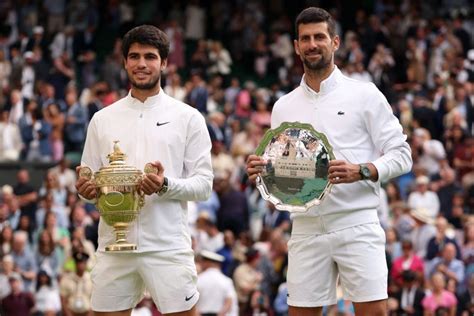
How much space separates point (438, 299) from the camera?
18.8 meters

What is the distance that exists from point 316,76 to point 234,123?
15626 millimetres

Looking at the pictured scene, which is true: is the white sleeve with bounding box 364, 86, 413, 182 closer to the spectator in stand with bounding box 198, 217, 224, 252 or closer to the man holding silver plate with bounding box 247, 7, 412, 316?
the man holding silver plate with bounding box 247, 7, 412, 316

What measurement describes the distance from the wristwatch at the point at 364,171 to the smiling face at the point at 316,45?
0.70m

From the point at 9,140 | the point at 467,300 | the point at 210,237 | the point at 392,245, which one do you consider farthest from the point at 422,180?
the point at 9,140

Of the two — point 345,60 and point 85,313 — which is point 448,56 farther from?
point 85,313

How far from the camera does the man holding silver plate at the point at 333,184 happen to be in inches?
378

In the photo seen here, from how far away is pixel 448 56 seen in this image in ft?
94.1

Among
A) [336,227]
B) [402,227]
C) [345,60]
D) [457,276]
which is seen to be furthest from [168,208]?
[345,60]

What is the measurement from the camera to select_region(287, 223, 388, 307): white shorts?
9641mm

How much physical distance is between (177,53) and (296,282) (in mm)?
21322

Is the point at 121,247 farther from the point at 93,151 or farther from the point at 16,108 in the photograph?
the point at 16,108

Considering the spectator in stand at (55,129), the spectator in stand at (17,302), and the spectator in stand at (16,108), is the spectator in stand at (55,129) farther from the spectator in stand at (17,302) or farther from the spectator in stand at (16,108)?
the spectator in stand at (17,302)

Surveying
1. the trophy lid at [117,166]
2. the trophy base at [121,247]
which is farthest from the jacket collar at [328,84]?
the trophy base at [121,247]

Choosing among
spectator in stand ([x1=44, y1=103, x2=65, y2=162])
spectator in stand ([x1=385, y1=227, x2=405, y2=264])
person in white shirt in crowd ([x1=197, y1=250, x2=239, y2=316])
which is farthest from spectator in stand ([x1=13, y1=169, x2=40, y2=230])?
spectator in stand ([x1=385, y1=227, x2=405, y2=264])
